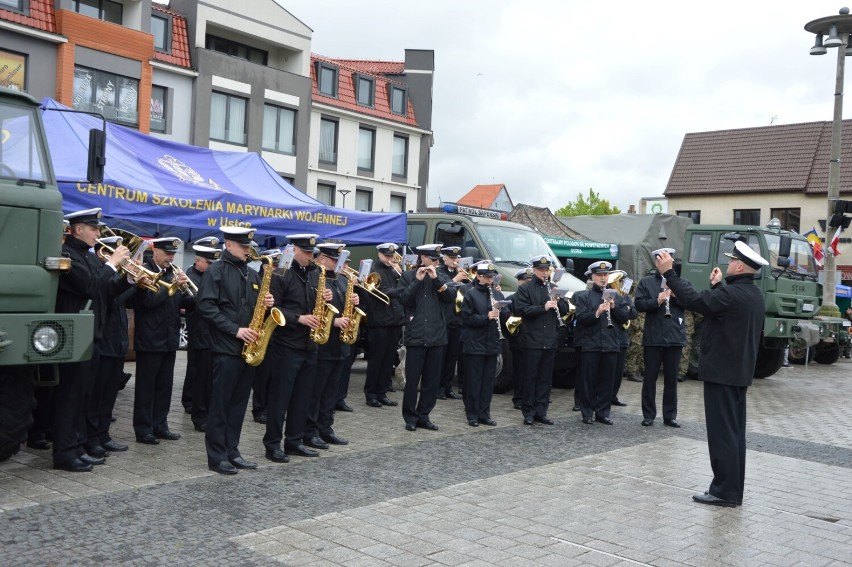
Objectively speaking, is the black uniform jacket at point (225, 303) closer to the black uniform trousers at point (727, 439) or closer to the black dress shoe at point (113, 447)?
the black dress shoe at point (113, 447)

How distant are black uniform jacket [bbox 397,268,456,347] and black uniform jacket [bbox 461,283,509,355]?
461mm

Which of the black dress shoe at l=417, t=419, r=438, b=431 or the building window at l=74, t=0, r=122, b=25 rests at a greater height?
the building window at l=74, t=0, r=122, b=25

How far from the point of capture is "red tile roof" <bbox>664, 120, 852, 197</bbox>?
3653 centimetres

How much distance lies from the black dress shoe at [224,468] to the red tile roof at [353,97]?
2909 cm

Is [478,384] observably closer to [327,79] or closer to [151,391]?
[151,391]

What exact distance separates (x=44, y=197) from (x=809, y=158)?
36.4 meters

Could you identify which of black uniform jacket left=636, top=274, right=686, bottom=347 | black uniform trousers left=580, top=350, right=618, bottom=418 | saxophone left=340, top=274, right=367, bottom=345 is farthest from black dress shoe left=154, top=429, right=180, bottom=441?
black uniform jacket left=636, top=274, right=686, bottom=347

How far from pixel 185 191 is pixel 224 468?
4.25 meters

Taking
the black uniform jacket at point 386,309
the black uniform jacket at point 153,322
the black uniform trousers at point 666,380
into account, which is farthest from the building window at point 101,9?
the black uniform trousers at point 666,380

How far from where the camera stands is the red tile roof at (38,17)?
23.8 m

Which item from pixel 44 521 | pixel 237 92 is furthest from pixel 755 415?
pixel 237 92

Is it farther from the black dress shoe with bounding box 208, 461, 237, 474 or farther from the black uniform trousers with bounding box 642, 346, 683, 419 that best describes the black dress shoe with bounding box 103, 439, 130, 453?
the black uniform trousers with bounding box 642, 346, 683, 419

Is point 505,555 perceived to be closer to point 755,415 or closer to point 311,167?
point 755,415

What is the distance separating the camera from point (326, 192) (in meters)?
35.8
